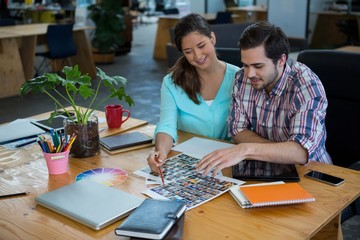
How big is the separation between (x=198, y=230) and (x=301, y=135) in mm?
685

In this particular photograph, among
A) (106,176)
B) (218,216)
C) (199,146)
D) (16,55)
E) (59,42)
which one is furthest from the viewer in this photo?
(59,42)

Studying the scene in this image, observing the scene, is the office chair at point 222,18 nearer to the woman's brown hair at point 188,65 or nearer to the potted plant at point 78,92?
the woman's brown hair at point 188,65

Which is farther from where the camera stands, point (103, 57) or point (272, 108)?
point (103, 57)

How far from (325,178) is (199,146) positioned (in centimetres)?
54

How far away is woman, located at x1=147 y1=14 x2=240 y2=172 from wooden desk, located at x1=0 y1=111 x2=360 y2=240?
1.92ft

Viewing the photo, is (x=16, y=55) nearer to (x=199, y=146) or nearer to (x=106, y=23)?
(x=106, y=23)

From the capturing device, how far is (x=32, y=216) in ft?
4.52

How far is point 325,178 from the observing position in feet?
5.15

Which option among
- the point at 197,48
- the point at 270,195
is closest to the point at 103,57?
the point at 197,48

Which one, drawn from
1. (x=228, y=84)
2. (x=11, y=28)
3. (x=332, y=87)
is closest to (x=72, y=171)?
(x=228, y=84)

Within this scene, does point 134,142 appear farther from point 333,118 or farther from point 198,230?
point 333,118

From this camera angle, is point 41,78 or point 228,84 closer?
point 41,78

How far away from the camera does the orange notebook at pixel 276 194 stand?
1375 mm

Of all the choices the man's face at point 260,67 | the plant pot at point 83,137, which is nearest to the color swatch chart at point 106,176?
the plant pot at point 83,137
